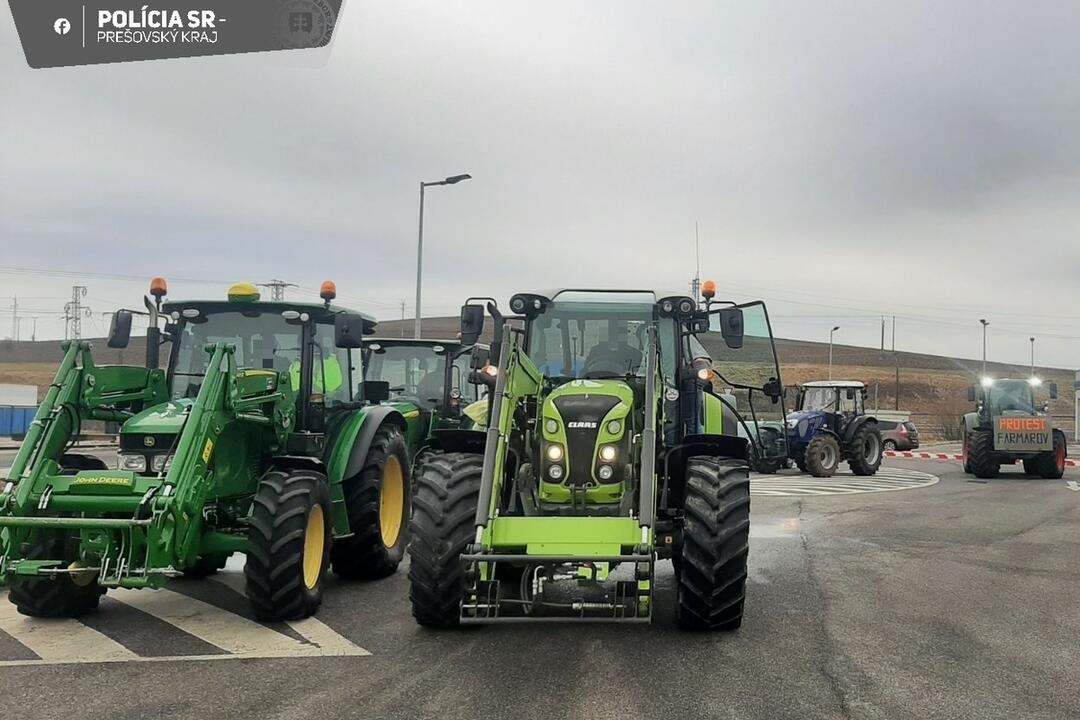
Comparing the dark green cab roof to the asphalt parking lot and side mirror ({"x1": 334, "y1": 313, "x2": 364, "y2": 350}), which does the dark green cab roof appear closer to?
side mirror ({"x1": 334, "y1": 313, "x2": 364, "y2": 350})

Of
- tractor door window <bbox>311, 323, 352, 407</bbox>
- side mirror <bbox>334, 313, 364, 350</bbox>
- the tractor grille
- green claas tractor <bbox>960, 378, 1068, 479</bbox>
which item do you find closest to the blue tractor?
green claas tractor <bbox>960, 378, 1068, 479</bbox>

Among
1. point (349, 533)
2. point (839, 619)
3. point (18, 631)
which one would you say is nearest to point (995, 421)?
point (839, 619)

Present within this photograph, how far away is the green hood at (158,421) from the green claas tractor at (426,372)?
5212mm

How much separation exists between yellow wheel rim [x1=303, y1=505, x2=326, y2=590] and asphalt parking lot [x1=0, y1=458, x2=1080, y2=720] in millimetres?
311

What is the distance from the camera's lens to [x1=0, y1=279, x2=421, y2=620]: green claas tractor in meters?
5.95

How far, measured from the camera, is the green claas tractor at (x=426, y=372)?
12320 mm

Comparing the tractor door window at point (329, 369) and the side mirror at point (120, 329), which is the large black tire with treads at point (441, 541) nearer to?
the tractor door window at point (329, 369)

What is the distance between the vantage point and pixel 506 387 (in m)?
6.47

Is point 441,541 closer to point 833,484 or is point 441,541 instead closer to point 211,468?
point 211,468

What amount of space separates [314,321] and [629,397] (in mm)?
2892

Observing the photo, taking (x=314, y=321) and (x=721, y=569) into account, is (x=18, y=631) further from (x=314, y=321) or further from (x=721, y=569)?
(x=721, y=569)

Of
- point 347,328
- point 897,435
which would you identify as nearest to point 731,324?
point 347,328

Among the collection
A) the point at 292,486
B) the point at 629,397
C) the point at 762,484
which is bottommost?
the point at 762,484

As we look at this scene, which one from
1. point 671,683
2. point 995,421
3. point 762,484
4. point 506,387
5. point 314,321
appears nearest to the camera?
point 671,683
